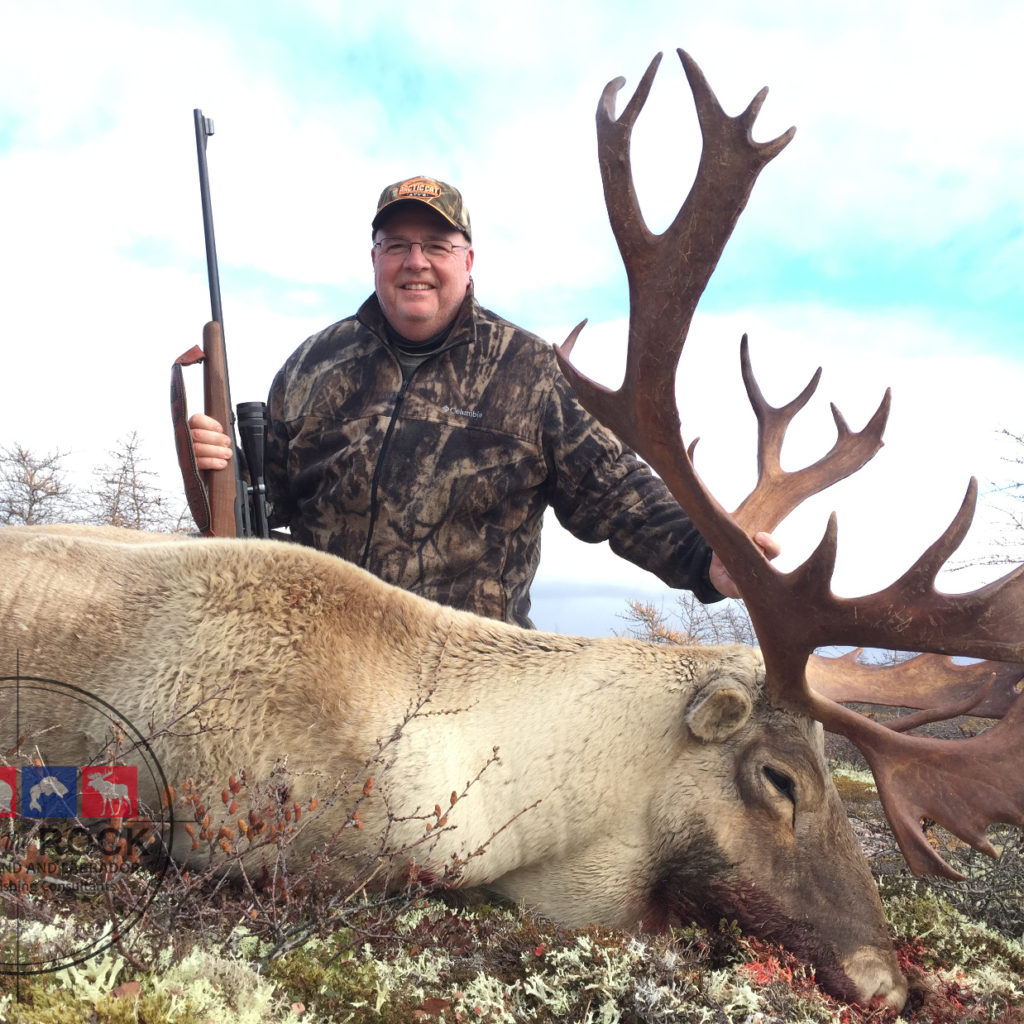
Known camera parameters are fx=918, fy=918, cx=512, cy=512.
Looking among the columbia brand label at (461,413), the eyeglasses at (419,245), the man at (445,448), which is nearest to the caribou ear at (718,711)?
the man at (445,448)

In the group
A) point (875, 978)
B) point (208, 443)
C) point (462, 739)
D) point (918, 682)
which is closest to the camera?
point (875, 978)

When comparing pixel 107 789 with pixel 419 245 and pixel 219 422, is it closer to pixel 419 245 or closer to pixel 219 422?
pixel 219 422

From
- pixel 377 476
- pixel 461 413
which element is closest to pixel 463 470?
pixel 461 413

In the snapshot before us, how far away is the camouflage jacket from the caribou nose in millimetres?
2546

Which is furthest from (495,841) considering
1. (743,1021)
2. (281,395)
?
(281,395)

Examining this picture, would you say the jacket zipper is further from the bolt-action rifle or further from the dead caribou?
the dead caribou

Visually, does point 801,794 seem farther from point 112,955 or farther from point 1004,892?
point 112,955

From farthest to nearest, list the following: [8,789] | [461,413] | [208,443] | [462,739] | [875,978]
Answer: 1. [461,413]
2. [208,443]
3. [462,739]
4. [875,978]
5. [8,789]

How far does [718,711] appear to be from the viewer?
3.66 metres

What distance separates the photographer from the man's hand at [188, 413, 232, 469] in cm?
538

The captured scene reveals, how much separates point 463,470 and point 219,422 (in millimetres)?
1579

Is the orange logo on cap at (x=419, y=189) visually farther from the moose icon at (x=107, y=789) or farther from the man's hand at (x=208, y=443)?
the moose icon at (x=107, y=789)

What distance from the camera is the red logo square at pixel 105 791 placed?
3176mm

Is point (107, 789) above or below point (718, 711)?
below
